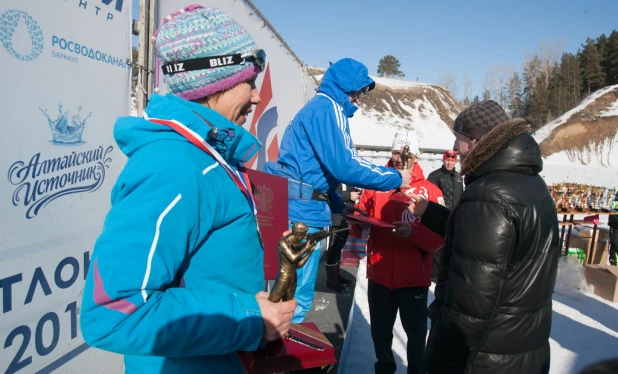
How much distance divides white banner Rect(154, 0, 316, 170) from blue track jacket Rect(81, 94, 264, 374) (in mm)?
1881

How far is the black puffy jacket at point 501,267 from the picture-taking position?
1690 mm

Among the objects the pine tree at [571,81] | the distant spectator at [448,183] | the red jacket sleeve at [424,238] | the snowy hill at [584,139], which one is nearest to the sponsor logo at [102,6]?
the red jacket sleeve at [424,238]

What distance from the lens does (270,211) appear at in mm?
1916

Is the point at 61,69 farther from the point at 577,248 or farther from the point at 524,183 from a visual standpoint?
the point at 577,248

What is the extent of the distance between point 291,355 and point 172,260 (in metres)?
0.51

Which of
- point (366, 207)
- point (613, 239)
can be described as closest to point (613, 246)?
point (613, 239)

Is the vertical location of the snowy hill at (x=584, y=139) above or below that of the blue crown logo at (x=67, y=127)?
above

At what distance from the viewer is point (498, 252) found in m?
A: 1.67

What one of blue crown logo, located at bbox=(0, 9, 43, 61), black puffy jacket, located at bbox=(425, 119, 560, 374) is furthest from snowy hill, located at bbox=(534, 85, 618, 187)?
blue crown logo, located at bbox=(0, 9, 43, 61)

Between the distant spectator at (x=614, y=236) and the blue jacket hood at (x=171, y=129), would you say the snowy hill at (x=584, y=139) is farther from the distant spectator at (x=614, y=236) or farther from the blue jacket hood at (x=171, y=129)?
the blue jacket hood at (x=171, y=129)

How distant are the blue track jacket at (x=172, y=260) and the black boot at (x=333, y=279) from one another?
4.75 metres

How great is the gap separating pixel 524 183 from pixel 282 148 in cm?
165

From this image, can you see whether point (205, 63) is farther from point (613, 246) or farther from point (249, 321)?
point (613, 246)

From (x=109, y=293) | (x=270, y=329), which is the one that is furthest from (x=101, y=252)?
(x=270, y=329)
